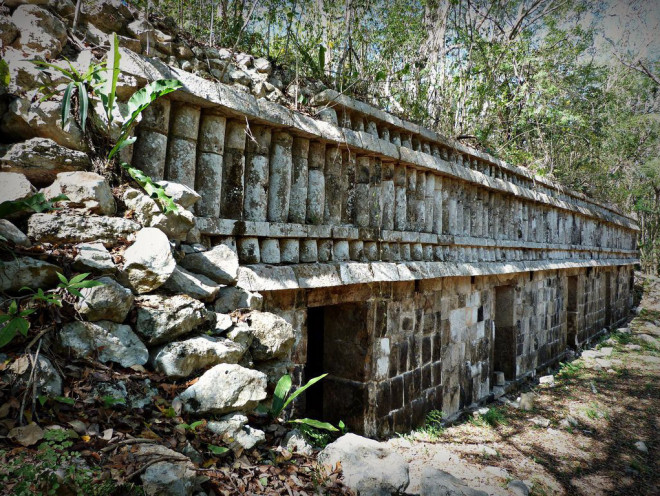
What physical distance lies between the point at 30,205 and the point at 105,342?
2.56ft

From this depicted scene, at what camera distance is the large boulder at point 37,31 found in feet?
7.25

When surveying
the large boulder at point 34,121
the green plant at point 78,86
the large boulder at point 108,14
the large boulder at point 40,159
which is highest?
the large boulder at point 108,14

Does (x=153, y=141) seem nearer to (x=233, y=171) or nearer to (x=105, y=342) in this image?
(x=233, y=171)

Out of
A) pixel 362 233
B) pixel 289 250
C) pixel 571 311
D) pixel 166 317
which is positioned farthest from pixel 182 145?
pixel 571 311

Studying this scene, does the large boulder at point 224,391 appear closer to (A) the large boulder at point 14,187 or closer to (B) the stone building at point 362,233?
(B) the stone building at point 362,233

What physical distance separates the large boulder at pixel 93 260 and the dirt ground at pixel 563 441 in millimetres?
2344

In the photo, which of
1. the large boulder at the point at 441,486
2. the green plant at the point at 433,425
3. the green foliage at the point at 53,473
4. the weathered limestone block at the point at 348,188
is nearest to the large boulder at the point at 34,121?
the green foliage at the point at 53,473

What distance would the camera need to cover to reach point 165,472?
1490 mm

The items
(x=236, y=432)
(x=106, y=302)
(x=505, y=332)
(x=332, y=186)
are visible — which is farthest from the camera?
(x=505, y=332)

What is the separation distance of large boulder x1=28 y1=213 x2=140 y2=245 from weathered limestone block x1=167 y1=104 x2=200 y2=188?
0.59 meters

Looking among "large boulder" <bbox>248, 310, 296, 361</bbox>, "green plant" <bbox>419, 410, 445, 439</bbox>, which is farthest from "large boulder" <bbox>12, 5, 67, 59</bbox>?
"green plant" <bbox>419, 410, 445, 439</bbox>

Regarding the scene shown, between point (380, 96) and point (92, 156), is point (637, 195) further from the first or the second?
point (92, 156)

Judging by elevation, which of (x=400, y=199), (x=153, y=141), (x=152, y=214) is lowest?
(x=152, y=214)

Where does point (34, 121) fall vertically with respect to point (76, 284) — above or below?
above
